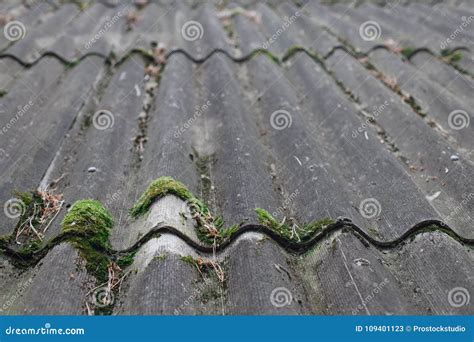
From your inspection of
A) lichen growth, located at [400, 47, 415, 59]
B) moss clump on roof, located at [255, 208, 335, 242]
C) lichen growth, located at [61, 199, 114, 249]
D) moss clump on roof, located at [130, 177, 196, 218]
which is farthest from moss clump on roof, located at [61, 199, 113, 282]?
lichen growth, located at [400, 47, 415, 59]

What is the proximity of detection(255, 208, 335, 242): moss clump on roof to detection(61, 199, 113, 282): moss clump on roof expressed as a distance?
779 mm

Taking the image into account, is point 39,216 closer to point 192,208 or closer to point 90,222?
point 90,222

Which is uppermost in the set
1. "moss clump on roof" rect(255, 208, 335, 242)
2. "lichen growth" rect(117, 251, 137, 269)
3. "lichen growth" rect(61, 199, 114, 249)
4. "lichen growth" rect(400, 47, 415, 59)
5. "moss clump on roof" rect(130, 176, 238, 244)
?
"lichen growth" rect(400, 47, 415, 59)

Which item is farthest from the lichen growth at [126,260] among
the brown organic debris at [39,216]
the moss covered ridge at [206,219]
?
the brown organic debris at [39,216]

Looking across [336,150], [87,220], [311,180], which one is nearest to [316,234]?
[311,180]

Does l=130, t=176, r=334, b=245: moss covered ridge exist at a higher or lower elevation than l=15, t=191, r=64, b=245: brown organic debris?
higher

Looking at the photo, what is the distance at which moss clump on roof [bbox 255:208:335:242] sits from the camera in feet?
7.43

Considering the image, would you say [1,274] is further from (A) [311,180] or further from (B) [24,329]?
(A) [311,180]

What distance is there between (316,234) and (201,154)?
1.02 m

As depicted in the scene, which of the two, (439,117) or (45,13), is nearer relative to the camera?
(439,117)

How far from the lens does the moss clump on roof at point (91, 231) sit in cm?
209

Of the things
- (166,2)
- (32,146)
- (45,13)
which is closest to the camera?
(32,146)

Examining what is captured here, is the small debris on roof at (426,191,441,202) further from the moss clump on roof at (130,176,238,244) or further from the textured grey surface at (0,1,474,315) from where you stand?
the moss clump on roof at (130,176,238,244)

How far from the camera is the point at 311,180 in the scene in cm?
263
